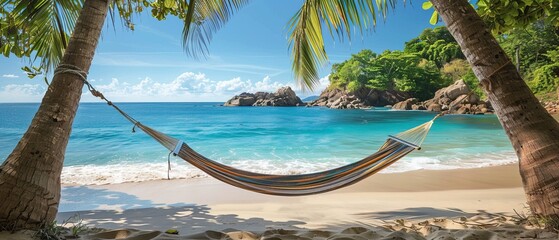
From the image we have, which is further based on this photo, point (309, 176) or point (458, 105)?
point (458, 105)

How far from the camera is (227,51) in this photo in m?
49.5

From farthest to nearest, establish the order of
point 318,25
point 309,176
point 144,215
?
1. point 318,25
2. point 144,215
3. point 309,176

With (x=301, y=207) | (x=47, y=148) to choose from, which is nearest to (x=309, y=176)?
(x=301, y=207)

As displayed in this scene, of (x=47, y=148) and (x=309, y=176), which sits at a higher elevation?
(x=47, y=148)

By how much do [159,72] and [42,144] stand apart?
52.6 metres

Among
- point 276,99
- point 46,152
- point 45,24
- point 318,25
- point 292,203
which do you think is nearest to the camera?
point 46,152

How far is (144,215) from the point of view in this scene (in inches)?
99.0

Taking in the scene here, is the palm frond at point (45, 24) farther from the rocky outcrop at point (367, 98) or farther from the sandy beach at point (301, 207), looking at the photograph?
the rocky outcrop at point (367, 98)

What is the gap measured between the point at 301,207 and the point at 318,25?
4.55ft

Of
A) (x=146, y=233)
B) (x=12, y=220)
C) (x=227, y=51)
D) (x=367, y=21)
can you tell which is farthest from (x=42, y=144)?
(x=227, y=51)

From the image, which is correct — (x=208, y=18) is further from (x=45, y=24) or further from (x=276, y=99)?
(x=276, y=99)

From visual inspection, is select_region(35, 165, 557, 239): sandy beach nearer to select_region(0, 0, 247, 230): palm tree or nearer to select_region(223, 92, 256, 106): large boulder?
select_region(0, 0, 247, 230): palm tree

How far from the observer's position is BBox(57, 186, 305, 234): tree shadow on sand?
206 centimetres

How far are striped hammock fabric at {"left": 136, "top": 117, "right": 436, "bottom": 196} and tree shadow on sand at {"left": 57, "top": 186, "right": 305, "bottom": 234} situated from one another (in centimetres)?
22
